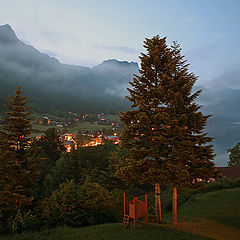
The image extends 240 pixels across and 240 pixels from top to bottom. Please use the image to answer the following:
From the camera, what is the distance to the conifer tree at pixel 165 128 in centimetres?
1175

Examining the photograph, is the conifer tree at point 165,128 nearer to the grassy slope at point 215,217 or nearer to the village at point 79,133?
the grassy slope at point 215,217

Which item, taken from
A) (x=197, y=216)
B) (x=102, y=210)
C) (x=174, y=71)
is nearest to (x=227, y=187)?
(x=197, y=216)

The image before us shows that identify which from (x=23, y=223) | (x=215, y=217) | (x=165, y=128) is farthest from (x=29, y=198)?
(x=215, y=217)

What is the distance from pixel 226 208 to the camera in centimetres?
1761

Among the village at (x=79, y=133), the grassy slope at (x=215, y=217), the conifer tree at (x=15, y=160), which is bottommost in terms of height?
the grassy slope at (x=215, y=217)

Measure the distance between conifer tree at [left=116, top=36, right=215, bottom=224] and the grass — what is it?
2.49 meters

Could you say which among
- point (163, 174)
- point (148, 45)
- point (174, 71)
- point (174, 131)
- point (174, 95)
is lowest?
point (163, 174)

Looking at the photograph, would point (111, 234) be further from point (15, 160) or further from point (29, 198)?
point (15, 160)

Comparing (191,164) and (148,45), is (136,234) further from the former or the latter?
(148,45)

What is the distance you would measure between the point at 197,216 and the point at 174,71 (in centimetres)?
1311

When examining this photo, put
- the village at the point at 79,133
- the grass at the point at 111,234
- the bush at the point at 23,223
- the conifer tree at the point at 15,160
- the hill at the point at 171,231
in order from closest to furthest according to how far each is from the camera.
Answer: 1. the grass at the point at 111,234
2. the hill at the point at 171,231
3. the bush at the point at 23,223
4. the conifer tree at the point at 15,160
5. the village at the point at 79,133

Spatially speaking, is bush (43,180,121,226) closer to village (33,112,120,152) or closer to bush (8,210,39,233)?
bush (8,210,39,233)

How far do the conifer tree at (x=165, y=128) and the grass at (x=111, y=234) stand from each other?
8.17 feet

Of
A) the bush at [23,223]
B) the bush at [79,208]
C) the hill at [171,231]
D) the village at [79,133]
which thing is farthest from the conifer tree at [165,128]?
the village at [79,133]
